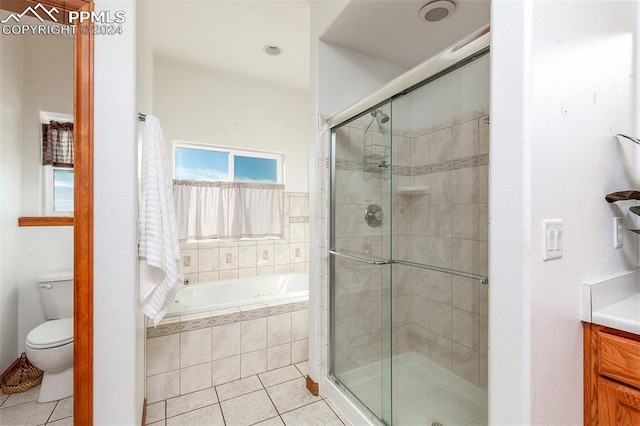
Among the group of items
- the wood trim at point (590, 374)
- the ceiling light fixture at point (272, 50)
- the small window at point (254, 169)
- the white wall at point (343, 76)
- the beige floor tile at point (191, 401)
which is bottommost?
the beige floor tile at point (191, 401)

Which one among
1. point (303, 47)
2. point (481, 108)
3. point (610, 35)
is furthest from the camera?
point (303, 47)

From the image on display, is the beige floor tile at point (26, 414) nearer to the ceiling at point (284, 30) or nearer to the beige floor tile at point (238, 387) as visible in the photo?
the beige floor tile at point (238, 387)

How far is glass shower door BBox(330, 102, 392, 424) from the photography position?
6.21 feet

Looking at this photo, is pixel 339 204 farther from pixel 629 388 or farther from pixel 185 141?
pixel 185 141

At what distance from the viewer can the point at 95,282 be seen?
1.23m

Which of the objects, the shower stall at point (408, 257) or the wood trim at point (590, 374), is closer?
the wood trim at point (590, 374)

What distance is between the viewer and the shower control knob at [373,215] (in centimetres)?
195

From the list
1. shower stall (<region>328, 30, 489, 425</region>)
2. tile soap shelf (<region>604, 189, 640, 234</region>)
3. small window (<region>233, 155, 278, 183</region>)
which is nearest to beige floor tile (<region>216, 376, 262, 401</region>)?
shower stall (<region>328, 30, 489, 425</region>)

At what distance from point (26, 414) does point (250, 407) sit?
43.1 inches

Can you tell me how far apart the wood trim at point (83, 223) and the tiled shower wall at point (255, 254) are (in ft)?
5.91

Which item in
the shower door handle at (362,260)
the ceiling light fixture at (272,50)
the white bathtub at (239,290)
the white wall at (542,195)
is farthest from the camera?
the white bathtub at (239,290)

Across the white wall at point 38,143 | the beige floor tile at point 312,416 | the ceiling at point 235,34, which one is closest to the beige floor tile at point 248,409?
the beige floor tile at point 312,416

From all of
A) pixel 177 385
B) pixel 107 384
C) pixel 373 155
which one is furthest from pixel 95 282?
pixel 373 155

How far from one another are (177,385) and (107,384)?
867mm
